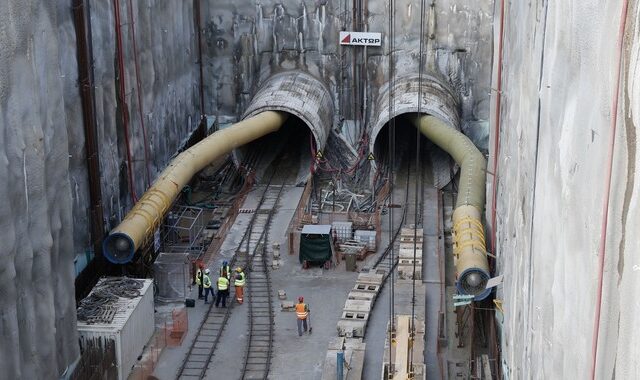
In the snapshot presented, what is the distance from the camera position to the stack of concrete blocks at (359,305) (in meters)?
19.5

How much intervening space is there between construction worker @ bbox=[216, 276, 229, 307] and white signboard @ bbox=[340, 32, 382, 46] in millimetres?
11413

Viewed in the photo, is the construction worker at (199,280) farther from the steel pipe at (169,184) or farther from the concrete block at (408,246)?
the concrete block at (408,246)

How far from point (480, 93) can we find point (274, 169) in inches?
277

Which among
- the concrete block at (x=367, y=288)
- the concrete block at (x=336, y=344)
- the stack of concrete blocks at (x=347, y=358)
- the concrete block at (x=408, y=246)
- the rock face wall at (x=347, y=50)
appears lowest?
the stack of concrete blocks at (x=347, y=358)

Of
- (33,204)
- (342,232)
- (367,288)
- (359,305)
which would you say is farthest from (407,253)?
(33,204)

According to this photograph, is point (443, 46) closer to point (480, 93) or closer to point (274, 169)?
point (480, 93)

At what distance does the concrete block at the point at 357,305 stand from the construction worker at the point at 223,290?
267 cm

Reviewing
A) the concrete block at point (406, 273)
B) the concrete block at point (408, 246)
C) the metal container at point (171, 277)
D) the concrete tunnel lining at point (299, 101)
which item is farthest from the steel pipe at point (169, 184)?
the concrete block at point (406, 273)

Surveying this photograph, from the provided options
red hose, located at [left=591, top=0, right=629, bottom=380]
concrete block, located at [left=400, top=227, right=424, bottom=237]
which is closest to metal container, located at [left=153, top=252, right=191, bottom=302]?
concrete block, located at [left=400, top=227, right=424, bottom=237]

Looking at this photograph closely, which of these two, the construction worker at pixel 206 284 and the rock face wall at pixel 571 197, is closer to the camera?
the rock face wall at pixel 571 197

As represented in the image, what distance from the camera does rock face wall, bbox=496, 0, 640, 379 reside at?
7227mm

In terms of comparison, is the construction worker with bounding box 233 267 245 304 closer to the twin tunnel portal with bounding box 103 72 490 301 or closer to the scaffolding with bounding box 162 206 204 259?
the twin tunnel portal with bounding box 103 72 490 301

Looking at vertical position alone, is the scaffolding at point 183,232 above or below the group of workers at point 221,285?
above

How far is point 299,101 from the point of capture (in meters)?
28.1
